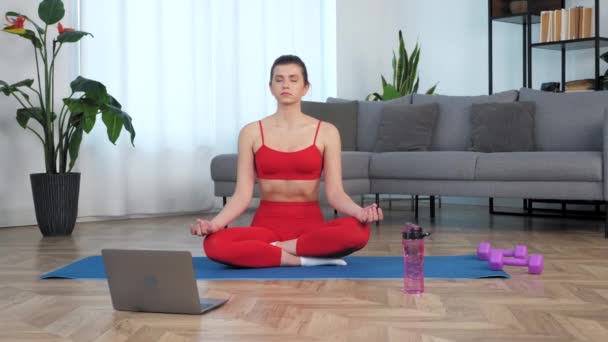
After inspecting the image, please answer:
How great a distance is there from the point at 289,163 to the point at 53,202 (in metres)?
2.03

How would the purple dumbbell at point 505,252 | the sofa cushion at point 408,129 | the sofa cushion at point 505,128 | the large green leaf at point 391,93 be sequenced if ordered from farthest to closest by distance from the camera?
1. the large green leaf at point 391,93
2. the sofa cushion at point 408,129
3. the sofa cushion at point 505,128
4. the purple dumbbell at point 505,252

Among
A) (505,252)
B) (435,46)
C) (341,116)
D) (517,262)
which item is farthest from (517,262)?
(435,46)

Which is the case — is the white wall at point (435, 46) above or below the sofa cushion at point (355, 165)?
above

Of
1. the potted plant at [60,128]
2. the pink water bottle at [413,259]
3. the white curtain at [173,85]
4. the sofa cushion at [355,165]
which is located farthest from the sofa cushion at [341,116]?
the pink water bottle at [413,259]

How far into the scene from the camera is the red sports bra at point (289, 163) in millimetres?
3166

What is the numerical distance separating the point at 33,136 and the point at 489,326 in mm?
3939

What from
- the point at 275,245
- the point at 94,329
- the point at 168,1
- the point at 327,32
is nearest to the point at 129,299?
the point at 94,329

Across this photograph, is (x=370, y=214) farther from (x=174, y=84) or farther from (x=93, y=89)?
(x=174, y=84)

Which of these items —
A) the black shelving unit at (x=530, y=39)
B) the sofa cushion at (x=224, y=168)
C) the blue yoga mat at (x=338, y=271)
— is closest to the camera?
the blue yoga mat at (x=338, y=271)

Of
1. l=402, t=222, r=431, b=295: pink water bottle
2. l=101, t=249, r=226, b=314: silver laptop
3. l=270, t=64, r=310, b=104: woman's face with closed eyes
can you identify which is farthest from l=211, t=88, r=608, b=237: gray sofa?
l=101, t=249, r=226, b=314: silver laptop

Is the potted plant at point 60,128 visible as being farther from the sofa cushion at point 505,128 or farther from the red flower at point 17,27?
the sofa cushion at point 505,128

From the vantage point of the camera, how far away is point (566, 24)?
19.1ft

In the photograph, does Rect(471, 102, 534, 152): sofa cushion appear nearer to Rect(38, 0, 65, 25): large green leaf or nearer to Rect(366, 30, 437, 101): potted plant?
Rect(366, 30, 437, 101): potted plant

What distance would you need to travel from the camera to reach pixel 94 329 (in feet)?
6.85
